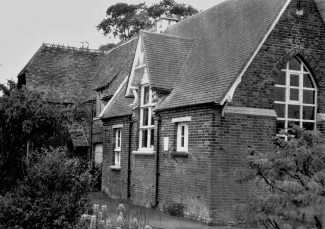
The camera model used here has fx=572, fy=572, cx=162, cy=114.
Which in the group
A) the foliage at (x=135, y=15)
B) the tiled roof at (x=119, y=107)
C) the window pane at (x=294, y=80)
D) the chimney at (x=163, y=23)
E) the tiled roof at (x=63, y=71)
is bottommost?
the tiled roof at (x=119, y=107)

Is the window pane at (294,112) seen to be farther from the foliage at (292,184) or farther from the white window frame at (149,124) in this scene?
the foliage at (292,184)

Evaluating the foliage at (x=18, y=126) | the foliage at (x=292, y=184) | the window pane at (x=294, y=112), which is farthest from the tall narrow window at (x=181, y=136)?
the foliage at (x=292, y=184)

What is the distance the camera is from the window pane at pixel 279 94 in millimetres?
18844

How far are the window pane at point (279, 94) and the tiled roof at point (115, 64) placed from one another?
37.6 ft

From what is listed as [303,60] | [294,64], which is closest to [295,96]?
[294,64]

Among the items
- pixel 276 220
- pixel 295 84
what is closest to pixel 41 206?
pixel 276 220

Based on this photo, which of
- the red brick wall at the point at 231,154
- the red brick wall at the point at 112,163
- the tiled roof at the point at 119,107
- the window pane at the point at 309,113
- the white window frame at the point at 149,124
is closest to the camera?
the red brick wall at the point at 231,154

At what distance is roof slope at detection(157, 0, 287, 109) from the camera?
18.2 m

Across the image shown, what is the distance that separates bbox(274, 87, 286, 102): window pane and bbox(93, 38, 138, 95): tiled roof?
11.4m

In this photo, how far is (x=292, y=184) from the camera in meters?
8.59

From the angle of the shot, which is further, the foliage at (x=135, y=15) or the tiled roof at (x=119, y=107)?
the foliage at (x=135, y=15)

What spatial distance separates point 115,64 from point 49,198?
21.4 m

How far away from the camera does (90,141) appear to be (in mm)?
32250

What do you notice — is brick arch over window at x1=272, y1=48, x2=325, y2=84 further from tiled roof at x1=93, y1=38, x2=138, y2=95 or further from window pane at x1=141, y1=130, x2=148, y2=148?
tiled roof at x1=93, y1=38, x2=138, y2=95
